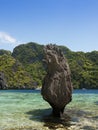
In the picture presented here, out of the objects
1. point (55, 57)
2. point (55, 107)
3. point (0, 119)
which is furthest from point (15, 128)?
point (55, 57)

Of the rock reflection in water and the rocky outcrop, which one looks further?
the rocky outcrop

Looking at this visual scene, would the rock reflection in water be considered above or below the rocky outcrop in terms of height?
below

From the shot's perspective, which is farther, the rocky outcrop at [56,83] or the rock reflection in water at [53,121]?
the rocky outcrop at [56,83]

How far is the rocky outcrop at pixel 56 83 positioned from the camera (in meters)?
31.3

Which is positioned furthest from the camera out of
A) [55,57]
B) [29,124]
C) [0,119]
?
[55,57]

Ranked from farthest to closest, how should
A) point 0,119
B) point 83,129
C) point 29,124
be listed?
point 0,119, point 29,124, point 83,129

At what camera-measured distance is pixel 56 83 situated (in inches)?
→ 1240

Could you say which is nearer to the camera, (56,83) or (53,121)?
(53,121)

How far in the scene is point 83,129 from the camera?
82.2ft

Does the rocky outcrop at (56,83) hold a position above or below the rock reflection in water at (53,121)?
above

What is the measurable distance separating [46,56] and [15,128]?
9.31 metres

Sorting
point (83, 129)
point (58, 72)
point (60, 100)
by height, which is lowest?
point (83, 129)

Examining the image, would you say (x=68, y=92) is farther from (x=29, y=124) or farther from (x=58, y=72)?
(x=29, y=124)

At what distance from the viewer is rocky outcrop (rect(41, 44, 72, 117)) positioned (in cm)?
3133
